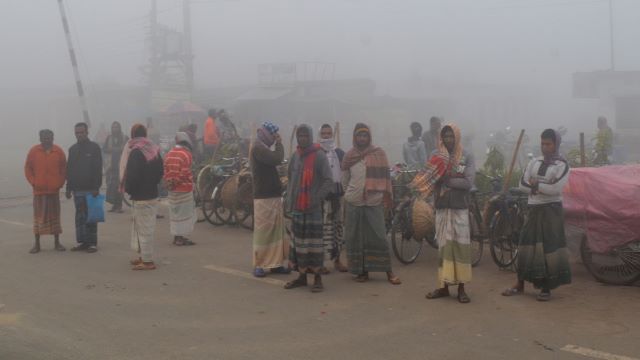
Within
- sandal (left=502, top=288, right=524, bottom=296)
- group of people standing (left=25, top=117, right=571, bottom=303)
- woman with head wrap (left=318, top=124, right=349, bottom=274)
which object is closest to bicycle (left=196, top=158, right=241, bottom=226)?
group of people standing (left=25, top=117, right=571, bottom=303)

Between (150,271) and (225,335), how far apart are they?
9.38 feet

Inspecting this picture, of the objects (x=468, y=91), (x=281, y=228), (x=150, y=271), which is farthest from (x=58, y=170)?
(x=468, y=91)

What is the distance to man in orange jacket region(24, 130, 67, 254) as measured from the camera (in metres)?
9.09

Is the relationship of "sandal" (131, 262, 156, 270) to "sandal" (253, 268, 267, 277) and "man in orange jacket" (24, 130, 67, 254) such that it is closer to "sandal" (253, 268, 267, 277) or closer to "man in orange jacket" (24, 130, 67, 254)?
"sandal" (253, 268, 267, 277)

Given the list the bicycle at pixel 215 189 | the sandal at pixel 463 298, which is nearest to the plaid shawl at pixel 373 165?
the sandal at pixel 463 298

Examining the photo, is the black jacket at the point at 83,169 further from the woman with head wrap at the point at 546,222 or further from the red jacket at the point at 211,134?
the woman with head wrap at the point at 546,222

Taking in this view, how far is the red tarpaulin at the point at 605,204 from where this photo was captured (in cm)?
685

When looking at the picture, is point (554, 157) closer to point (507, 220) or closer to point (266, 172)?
point (507, 220)

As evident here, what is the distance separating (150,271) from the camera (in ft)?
26.4

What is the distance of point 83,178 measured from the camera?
913cm

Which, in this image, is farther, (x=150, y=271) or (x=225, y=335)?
(x=150, y=271)

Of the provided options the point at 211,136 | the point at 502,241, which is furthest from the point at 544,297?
the point at 211,136

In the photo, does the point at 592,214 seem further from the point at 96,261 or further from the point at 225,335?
the point at 96,261

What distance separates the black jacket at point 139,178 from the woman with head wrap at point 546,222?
14.7ft
